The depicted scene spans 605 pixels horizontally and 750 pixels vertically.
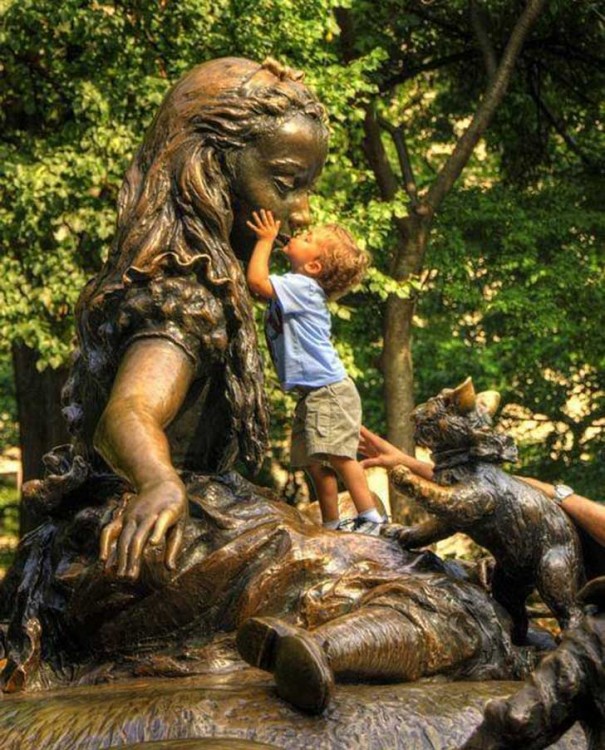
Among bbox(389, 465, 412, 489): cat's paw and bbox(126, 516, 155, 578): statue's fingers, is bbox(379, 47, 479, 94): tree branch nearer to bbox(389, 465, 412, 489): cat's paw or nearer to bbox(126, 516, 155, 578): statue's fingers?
bbox(389, 465, 412, 489): cat's paw

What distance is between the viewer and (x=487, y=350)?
20188 mm

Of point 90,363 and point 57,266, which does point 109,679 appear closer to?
point 90,363

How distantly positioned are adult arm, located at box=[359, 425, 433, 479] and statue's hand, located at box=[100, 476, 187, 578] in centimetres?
186

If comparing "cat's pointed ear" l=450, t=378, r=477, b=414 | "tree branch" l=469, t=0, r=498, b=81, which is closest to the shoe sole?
"cat's pointed ear" l=450, t=378, r=477, b=414

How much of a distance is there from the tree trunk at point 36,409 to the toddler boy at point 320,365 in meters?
9.17

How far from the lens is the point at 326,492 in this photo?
21.7 feet

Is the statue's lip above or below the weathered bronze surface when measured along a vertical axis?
above

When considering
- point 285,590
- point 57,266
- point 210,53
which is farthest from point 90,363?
point 210,53

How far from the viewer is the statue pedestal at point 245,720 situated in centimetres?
439

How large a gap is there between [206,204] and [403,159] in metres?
13.9

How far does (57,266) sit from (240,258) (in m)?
9.27

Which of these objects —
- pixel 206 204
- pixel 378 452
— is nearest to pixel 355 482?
pixel 378 452

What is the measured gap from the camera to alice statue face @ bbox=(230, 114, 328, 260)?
227 inches

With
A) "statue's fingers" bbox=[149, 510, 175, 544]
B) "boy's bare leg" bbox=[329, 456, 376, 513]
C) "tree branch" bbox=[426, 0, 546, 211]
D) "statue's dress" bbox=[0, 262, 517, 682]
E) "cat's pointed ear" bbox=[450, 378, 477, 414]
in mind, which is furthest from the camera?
"tree branch" bbox=[426, 0, 546, 211]
